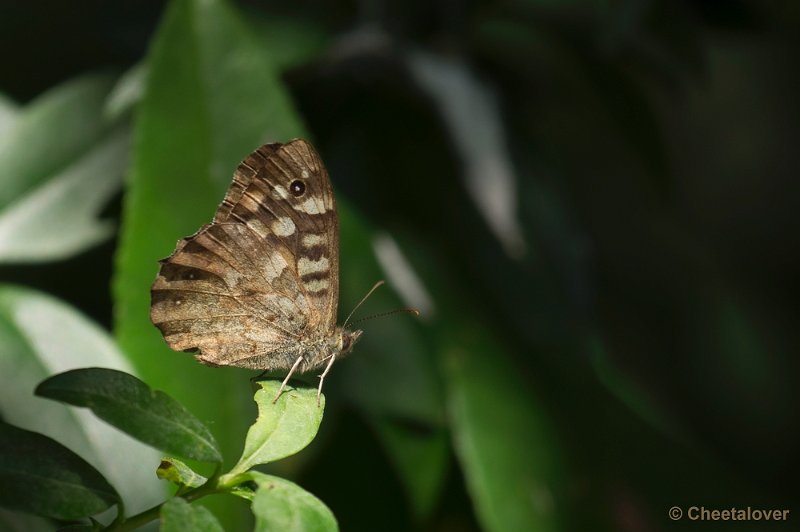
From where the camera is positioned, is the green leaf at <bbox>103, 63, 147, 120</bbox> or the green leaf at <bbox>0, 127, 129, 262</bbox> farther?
the green leaf at <bbox>103, 63, 147, 120</bbox>

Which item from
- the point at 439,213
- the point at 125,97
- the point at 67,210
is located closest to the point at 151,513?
the point at 67,210

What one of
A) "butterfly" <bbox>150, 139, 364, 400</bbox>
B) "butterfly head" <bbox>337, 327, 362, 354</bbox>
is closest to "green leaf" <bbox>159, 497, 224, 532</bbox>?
"butterfly" <bbox>150, 139, 364, 400</bbox>

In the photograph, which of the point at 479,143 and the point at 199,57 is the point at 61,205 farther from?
the point at 479,143

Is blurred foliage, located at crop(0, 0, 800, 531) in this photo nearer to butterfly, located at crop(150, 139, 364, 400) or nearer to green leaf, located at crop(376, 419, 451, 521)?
green leaf, located at crop(376, 419, 451, 521)

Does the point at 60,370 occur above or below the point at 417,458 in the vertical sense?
above

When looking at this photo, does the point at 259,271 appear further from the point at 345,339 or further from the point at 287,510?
the point at 287,510

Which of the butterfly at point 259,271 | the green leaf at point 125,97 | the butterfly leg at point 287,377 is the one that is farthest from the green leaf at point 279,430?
the green leaf at point 125,97
